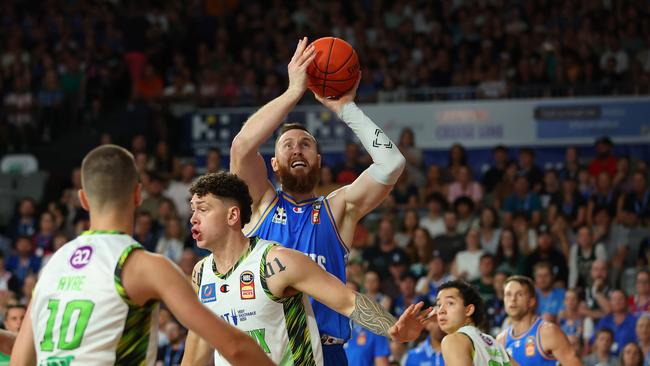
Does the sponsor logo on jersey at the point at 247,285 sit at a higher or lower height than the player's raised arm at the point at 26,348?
higher

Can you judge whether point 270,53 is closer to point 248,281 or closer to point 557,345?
point 557,345

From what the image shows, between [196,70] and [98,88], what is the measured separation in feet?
6.33

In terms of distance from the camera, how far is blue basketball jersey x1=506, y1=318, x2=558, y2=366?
9.09m

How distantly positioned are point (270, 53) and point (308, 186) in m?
13.2

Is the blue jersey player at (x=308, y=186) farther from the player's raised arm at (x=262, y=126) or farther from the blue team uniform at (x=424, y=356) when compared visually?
the blue team uniform at (x=424, y=356)

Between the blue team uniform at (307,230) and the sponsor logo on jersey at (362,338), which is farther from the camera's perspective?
the sponsor logo on jersey at (362,338)

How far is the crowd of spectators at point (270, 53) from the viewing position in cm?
1742

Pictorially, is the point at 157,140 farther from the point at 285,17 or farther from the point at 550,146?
the point at 550,146

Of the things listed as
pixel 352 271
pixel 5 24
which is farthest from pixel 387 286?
pixel 5 24

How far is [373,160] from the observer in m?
6.50

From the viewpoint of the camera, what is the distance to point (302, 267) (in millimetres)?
5094

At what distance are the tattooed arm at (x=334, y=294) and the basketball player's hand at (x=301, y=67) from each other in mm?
1464

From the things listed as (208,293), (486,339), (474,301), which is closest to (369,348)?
(474,301)

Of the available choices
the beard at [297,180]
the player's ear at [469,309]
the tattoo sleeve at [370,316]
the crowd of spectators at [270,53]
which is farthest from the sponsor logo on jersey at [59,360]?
the crowd of spectators at [270,53]
